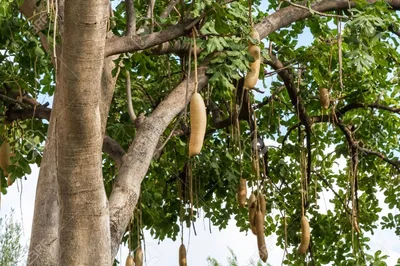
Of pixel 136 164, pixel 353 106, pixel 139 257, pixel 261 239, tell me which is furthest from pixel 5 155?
pixel 353 106

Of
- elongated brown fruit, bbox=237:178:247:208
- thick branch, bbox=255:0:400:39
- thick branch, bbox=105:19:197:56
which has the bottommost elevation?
elongated brown fruit, bbox=237:178:247:208

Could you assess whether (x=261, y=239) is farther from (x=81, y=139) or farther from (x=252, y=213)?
(x=81, y=139)

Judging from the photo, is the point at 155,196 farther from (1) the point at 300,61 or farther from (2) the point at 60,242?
(2) the point at 60,242

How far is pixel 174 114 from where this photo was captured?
3906 millimetres

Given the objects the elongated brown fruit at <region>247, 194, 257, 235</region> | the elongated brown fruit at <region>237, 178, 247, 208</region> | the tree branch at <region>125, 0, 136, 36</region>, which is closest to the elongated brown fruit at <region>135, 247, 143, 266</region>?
the elongated brown fruit at <region>247, 194, 257, 235</region>

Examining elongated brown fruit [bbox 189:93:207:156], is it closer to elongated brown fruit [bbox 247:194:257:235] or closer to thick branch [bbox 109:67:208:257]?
thick branch [bbox 109:67:208:257]

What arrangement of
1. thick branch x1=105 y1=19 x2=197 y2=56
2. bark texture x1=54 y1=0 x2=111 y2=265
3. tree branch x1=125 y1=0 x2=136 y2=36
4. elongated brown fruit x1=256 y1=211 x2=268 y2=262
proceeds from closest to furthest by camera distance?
bark texture x1=54 y1=0 x2=111 y2=265, thick branch x1=105 y1=19 x2=197 y2=56, tree branch x1=125 y1=0 x2=136 y2=36, elongated brown fruit x1=256 y1=211 x2=268 y2=262

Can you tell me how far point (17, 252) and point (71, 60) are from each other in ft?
14.0

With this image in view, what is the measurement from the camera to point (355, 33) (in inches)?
170

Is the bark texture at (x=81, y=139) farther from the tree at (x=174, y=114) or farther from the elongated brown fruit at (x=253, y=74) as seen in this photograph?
the elongated brown fruit at (x=253, y=74)

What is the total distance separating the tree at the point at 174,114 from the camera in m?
3.00

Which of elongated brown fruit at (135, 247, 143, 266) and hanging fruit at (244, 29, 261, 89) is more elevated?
hanging fruit at (244, 29, 261, 89)

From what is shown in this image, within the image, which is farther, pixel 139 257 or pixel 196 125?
pixel 139 257

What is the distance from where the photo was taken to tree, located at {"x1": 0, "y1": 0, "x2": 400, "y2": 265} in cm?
300
